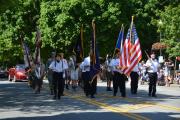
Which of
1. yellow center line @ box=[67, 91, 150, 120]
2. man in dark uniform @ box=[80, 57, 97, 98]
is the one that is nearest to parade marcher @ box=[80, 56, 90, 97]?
man in dark uniform @ box=[80, 57, 97, 98]

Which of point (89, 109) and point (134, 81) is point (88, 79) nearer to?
point (134, 81)

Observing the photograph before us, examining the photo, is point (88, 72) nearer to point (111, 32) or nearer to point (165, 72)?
point (165, 72)

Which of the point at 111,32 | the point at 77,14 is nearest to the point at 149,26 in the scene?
the point at 111,32

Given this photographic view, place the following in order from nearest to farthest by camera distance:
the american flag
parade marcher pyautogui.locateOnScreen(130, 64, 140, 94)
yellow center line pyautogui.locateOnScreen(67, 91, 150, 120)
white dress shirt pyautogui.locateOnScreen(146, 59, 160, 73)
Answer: yellow center line pyautogui.locateOnScreen(67, 91, 150, 120)
white dress shirt pyautogui.locateOnScreen(146, 59, 160, 73)
the american flag
parade marcher pyautogui.locateOnScreen(130, 64, 140, 94)

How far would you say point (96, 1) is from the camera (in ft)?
153

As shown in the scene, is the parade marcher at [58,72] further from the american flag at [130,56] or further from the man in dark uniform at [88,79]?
the american flag at [130,56]

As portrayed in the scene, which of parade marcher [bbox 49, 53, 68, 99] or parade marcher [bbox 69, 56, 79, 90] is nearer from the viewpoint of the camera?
parade marcher [bbox 49, 53, 68, 99]

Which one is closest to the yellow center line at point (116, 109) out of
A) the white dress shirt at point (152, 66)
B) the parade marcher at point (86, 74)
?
the parade marcher at point (86, 74)

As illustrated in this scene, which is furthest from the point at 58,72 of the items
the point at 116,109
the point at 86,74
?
the point at 116,109

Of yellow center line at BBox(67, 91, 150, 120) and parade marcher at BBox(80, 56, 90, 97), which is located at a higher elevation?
parade marcher at BBox(80, 56, 90, 97)

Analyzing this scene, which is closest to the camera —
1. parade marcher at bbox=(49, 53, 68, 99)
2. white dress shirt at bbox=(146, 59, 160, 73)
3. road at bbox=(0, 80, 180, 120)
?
road at bbox=(0, 80, 180, 120)

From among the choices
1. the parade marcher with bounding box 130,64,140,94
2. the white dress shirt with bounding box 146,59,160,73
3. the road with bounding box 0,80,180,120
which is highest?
the white dress shirt with bounding box 146,59,160,73

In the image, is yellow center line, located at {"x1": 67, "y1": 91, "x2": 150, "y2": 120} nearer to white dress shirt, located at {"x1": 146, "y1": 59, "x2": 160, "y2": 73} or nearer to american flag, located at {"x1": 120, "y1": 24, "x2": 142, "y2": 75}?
american flag, located at {"x1": 120, "y1": 24, "x2": 142, "y2": 75}

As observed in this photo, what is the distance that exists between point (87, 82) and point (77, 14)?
1003 inches
